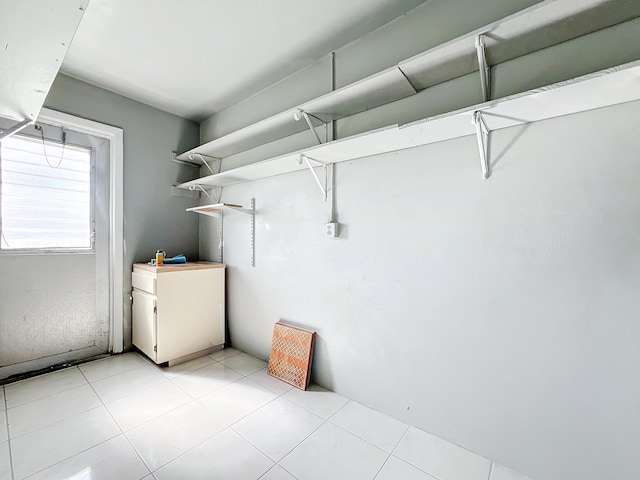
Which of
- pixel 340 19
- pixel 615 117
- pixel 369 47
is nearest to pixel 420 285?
pixel 615 117

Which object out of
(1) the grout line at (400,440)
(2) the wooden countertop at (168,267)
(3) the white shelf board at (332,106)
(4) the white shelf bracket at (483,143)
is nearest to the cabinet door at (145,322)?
(2) the wooden countertop at (168,267)

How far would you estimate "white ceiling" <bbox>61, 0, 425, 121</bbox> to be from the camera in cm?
166

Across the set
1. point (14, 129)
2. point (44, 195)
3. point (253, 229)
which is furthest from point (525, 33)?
point (44, 195)

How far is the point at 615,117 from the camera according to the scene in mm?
1154

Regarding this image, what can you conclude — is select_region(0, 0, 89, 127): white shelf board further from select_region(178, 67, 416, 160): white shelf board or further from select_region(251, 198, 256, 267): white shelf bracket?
select_region(251, 198, 256, 267): white shelf bracket

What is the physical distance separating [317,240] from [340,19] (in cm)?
152

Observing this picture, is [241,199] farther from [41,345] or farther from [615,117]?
[615,117]

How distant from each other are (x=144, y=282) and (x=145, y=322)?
382 mm

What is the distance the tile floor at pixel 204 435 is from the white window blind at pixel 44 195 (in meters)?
1.20

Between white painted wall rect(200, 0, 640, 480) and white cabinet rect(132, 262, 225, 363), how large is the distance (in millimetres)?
1199

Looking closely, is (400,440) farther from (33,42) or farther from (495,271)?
(33,42)

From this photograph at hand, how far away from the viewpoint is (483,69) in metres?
1.30

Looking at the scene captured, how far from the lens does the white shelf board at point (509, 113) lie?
100cm

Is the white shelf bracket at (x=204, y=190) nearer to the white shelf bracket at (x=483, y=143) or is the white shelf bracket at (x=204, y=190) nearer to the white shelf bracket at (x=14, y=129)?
the white shelf bracket at (x=14, y=129)
